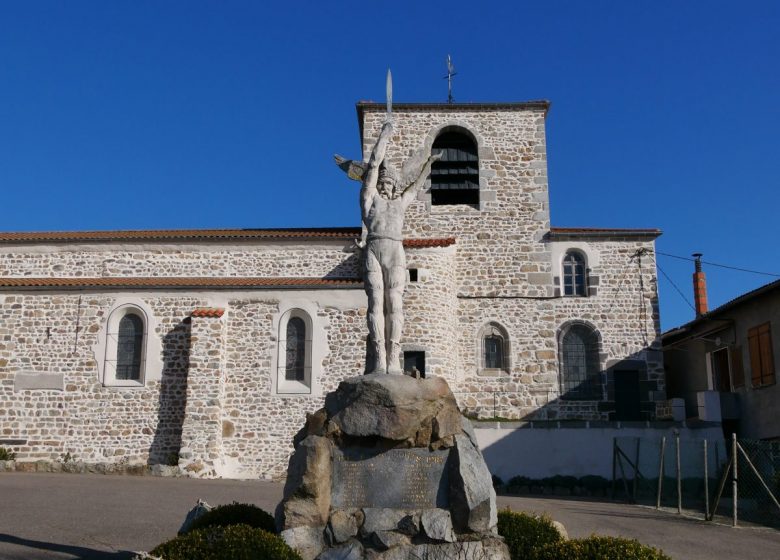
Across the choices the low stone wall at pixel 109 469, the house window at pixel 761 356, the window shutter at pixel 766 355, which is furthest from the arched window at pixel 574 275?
the low stone wall at pixel 109 469

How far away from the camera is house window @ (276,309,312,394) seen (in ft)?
70.8

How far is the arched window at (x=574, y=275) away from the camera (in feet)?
82.3

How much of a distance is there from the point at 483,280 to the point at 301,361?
673 cm

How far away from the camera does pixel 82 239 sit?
2444 centimetres

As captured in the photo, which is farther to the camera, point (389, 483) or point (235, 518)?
point (235, 518)

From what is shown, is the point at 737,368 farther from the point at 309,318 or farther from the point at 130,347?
the point at 130,347

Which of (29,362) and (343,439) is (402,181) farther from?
(29,362)

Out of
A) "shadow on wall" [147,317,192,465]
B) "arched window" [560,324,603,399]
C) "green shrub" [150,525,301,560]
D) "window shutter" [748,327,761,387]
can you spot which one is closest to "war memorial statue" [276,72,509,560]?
"green shrub" [150,525,301,560]

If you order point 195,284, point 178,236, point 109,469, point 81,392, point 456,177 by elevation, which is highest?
point 456,177

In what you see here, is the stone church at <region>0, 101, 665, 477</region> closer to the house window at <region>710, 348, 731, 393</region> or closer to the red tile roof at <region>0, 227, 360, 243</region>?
the red tile roof at <region>0, 227, 360, 243</region>

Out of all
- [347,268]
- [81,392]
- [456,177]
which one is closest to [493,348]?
[347,268]

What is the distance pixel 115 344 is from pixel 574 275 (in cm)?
1431

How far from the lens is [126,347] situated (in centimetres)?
2220

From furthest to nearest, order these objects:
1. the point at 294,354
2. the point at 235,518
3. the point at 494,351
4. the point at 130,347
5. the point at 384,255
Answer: the point at 494,351, the point at 130,347, the point at 294,354, the point at 384,255, the point at 235,518
